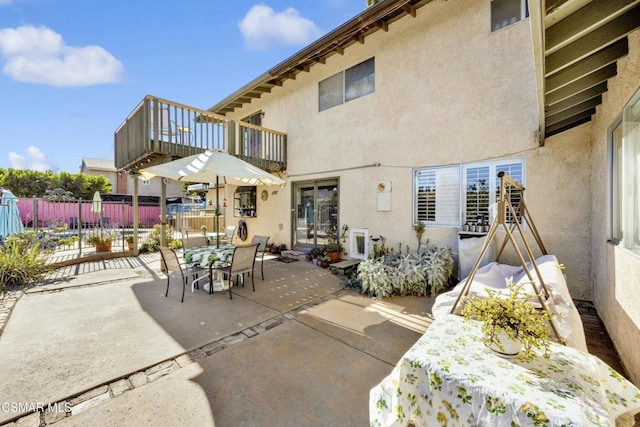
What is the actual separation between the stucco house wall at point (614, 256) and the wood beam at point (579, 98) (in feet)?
0.33

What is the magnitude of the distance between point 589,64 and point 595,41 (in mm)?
480

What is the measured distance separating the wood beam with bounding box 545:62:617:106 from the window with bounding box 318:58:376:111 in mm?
4289

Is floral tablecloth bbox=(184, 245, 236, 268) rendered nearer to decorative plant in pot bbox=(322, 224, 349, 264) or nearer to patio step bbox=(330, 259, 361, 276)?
patio step bbox=(330, 259, 361, 276)

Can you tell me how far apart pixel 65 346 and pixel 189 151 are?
5.28 metres

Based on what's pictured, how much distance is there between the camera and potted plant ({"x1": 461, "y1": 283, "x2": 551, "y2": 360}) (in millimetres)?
1583

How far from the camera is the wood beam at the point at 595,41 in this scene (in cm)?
221

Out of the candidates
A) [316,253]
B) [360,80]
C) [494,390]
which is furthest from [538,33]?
[316,253]

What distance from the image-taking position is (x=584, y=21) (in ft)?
6.86

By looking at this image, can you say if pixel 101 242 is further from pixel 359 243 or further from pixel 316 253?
pixel 359 243

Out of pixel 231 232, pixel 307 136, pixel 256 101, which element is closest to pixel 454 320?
pixel 307 136

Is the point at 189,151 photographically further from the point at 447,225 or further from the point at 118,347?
the point at 447,225

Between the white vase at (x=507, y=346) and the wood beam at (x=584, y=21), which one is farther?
the wood beam at (x=584, y=21)

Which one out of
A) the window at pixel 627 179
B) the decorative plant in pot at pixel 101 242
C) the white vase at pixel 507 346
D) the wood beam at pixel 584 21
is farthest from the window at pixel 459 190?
the decorative plant in pot at pixel 101 242

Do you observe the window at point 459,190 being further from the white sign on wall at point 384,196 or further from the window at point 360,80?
the window at point 360,80
